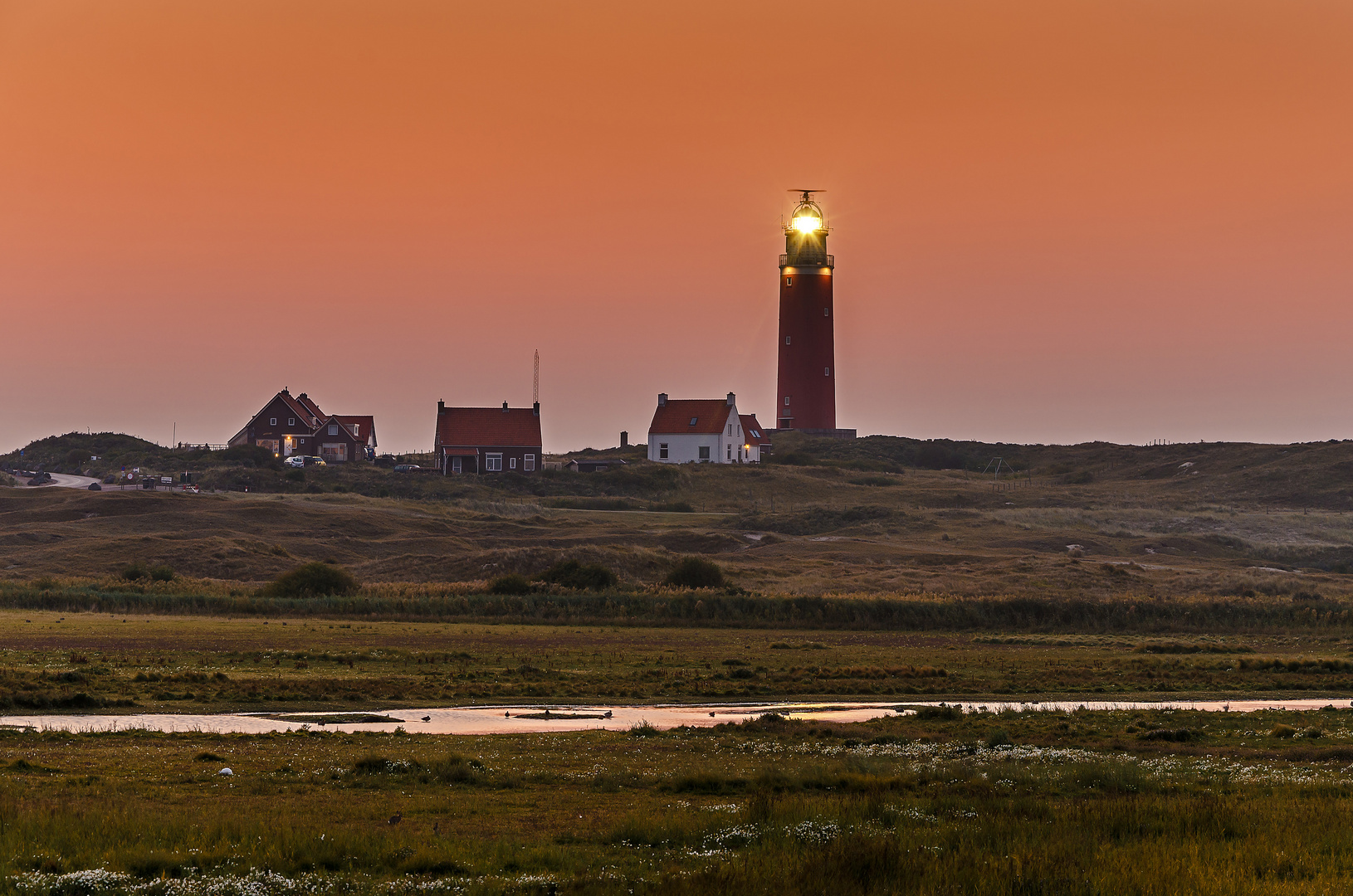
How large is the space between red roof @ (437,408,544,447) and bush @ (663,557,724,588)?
60.6 metres

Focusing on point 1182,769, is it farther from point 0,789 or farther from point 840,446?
point 840,446

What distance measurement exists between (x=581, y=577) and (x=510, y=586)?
389 centimetres

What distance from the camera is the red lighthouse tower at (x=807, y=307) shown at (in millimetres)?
127812

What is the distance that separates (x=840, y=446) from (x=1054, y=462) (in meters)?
33.9

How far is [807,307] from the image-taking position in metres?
128

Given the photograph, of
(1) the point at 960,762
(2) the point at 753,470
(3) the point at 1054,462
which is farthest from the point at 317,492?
(3) the point at 1054,462

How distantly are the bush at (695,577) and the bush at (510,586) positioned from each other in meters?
7.03

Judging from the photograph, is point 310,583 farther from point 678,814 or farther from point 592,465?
point 592,465

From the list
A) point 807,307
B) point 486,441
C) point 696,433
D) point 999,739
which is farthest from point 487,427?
point 999,739

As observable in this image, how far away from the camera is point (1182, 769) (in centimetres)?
1933

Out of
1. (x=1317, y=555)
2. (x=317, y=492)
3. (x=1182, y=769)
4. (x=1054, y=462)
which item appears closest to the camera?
(x=1182, y=769)

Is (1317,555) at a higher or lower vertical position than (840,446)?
lower

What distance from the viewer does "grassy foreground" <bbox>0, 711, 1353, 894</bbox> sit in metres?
11.1

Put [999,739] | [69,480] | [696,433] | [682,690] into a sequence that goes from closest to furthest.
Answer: [999,739]
[682,690]
[69,480]
[696,433]
